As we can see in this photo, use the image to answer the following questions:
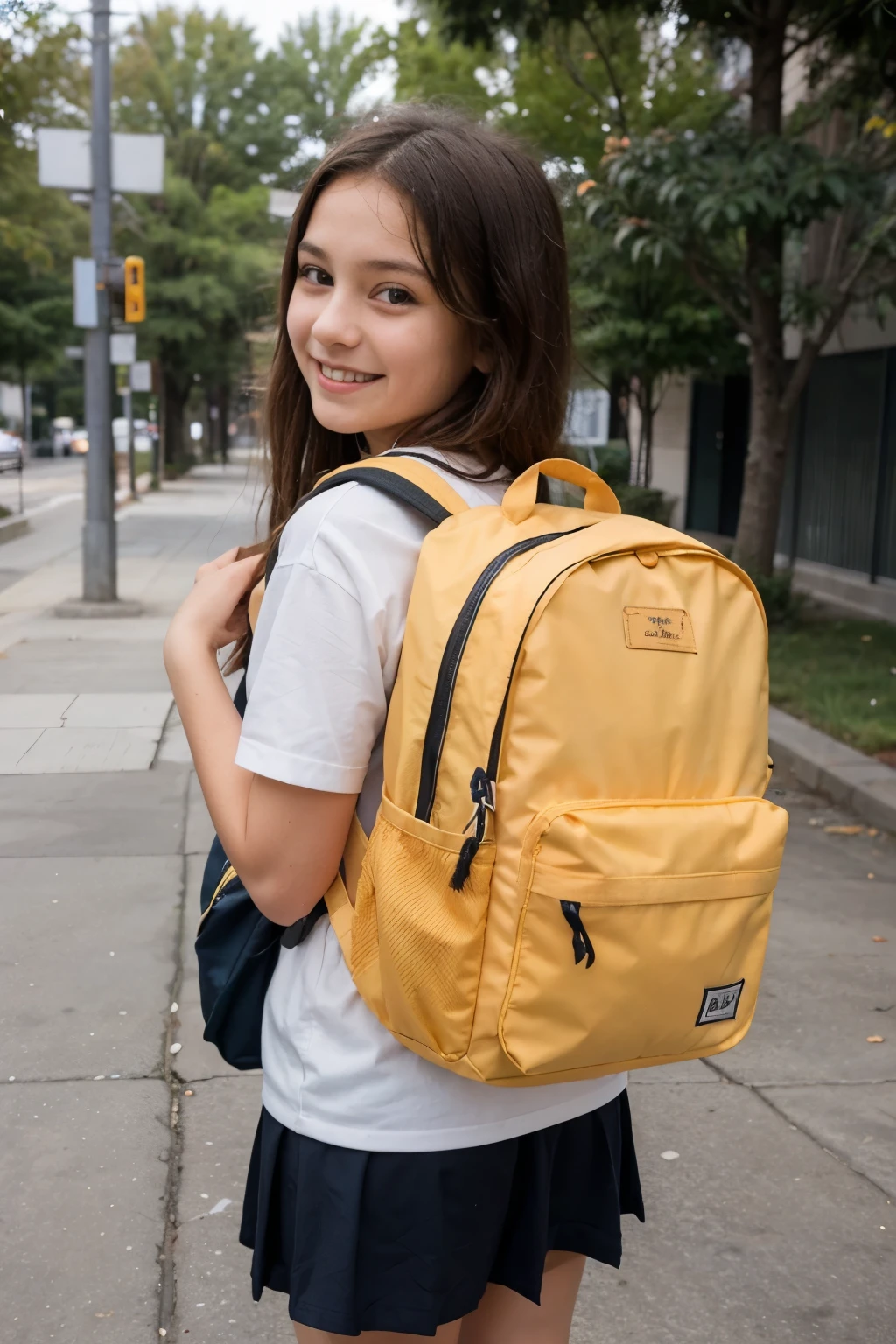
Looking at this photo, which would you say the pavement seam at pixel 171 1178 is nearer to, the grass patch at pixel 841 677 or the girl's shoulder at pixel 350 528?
the girl's shoulder at pixel 350 528

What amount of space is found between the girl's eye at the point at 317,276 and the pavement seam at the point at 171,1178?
6.41ft

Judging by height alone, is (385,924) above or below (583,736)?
below

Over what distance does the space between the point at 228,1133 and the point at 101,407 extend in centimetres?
1018

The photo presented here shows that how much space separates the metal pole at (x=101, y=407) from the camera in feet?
40.1

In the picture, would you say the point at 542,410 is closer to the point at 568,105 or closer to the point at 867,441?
the point at 867,441

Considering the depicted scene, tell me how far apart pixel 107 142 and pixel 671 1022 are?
40.9ft

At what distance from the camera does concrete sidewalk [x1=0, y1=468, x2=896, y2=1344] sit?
8.66 ft

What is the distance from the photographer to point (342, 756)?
51.8 inches

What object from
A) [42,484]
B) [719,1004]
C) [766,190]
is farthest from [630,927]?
[42,484]

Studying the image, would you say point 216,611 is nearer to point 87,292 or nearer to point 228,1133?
point 228,1133

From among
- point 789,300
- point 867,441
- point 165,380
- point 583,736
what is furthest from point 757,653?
point 165,380

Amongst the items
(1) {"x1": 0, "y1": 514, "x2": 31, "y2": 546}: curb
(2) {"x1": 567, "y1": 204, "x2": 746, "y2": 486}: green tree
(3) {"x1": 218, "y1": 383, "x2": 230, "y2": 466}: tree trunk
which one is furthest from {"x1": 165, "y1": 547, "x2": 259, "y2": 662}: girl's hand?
(3) {"x1": 218, "y1": 383, "x2": 230, "y2": 466}: tree trunk

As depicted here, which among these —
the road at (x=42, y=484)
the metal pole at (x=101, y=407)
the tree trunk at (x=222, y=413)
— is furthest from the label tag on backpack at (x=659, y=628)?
the tree trunk at (x=222, y=413)

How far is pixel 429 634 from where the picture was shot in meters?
1.26
